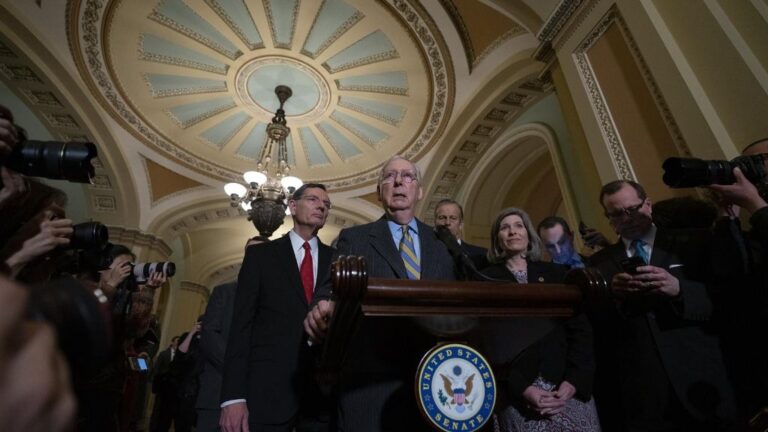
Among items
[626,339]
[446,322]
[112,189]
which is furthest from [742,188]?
[112,189]

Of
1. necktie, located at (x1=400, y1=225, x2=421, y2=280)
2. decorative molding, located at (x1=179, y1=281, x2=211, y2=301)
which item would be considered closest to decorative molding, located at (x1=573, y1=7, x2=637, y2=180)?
necktie, located at (x1=400, y1=225, x2=421, y2=280)

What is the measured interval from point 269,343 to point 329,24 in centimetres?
508

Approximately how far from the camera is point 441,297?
0.66 metres

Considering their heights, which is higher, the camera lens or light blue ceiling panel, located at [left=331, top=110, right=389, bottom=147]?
light blue ceiling panel, located at [left=331, top=110, right=389, bottom=147]

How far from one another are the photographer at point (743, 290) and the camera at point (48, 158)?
6.01 ft

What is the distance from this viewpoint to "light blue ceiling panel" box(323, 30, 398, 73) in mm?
5656

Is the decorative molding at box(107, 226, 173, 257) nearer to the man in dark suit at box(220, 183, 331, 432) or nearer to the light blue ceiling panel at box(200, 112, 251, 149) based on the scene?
the light blue ceiling panel at box(200, 112, 251, 149)

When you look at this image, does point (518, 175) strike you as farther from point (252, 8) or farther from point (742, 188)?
point (742, 188)

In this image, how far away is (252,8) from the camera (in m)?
5.30

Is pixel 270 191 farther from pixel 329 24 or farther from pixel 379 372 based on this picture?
pixel 379 372

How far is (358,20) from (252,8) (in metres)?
1.45

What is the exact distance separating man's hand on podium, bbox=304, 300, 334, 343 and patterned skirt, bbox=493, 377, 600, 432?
2.68 ft

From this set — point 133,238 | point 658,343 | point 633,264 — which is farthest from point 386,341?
point 133,238

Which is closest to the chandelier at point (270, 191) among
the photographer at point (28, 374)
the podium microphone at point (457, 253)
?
the podium microphone at point (457, 253)
